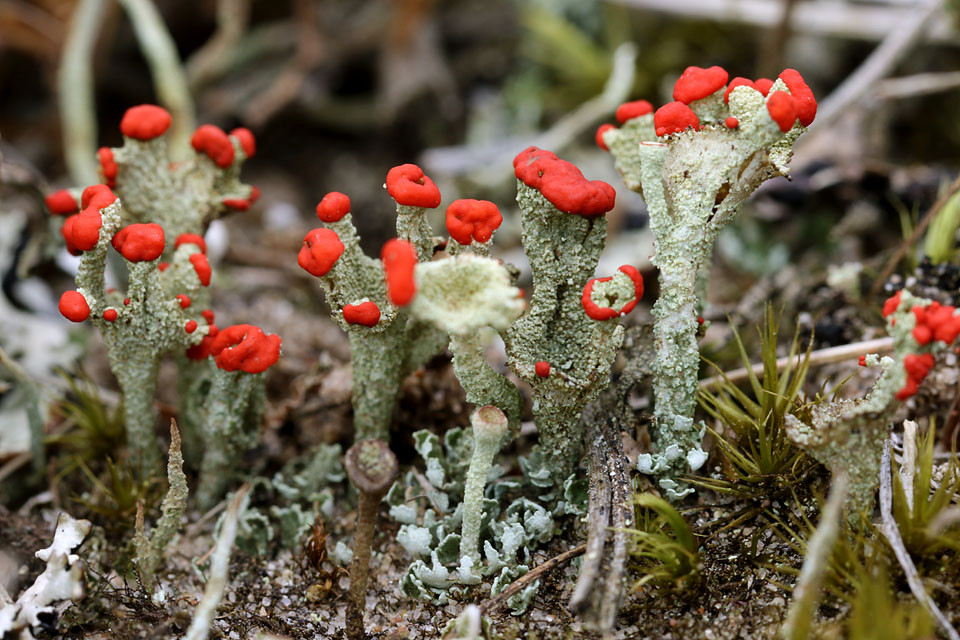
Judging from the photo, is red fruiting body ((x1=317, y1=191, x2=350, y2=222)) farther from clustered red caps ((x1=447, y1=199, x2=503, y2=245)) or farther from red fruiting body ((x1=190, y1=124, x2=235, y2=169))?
red fruiting body ((x1=190, y1=124, x2=235, y2=169))

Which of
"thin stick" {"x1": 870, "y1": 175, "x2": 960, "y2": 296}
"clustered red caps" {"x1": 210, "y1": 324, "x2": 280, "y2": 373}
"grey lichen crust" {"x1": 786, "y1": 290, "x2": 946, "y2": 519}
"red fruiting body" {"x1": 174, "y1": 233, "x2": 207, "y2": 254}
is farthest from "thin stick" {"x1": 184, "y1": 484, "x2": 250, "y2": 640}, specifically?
"thin stick" {"x1": 870, "y1": 175, "x2": 960, "y2": 296}

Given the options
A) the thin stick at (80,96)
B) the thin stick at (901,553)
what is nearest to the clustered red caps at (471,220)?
the thin stick at (901,553)

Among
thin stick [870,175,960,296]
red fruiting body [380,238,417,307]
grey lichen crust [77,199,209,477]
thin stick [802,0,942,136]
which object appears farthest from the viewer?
thin stick [802,0,942,136]

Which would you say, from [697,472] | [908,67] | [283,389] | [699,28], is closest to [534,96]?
[699,28]

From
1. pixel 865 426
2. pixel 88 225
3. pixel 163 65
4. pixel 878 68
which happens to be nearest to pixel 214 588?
pixel 88 225

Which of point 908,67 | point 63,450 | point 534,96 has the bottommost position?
point 63,450

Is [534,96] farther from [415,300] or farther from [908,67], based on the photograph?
[415,300]
